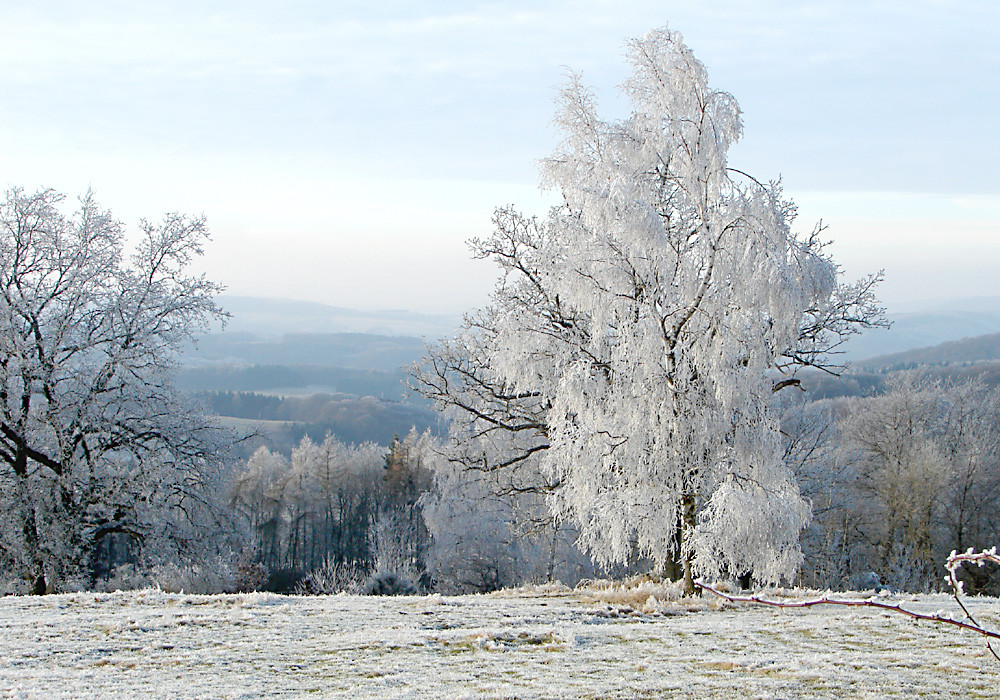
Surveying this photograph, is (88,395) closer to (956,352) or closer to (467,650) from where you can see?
(467,650)

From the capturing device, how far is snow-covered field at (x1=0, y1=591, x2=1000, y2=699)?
634 centimetres

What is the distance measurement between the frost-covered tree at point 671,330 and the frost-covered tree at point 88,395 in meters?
9.67

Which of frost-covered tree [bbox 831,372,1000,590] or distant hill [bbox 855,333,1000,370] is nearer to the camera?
frost-covered tree [bbox 831,372,1000,590]

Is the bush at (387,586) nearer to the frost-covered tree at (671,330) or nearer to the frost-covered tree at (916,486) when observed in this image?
the frost-covered tree at (671,330)

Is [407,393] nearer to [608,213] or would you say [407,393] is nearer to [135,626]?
[608,213]

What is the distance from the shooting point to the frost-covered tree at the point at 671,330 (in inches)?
446

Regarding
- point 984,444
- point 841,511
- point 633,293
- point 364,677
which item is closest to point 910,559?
point 841,511

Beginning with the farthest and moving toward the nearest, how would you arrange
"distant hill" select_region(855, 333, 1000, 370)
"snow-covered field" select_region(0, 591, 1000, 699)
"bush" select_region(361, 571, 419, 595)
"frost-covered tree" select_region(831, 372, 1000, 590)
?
"distant hill" select_region(855, 333, 1000, 370) < "frost-covered tree" select_region(831, 372, 1000, 590) < "bush" select_region(361, 571, 419, 595) < "snow-covered field" select_region(0, 591, 1000, 699)

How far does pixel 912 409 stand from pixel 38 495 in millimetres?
42777

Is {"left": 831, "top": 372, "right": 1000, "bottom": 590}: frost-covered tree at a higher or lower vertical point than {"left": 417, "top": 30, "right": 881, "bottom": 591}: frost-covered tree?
lower

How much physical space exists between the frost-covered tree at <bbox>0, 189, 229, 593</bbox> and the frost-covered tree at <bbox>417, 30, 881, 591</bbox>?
31.7 ft

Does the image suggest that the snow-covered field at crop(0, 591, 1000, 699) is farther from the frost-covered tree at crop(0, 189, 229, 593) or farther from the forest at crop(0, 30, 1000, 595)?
the frost-covered tree at crop(0, 189, 229, 593)

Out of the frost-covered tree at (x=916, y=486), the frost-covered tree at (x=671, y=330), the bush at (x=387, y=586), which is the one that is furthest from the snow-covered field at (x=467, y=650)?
the frost-covered tree at (x=916, y=486)

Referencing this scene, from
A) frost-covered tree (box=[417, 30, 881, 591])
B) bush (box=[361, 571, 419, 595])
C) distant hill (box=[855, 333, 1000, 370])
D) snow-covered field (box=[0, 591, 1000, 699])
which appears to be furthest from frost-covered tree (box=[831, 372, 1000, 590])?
distant hill (box=[855, 333, 1000, 370])
